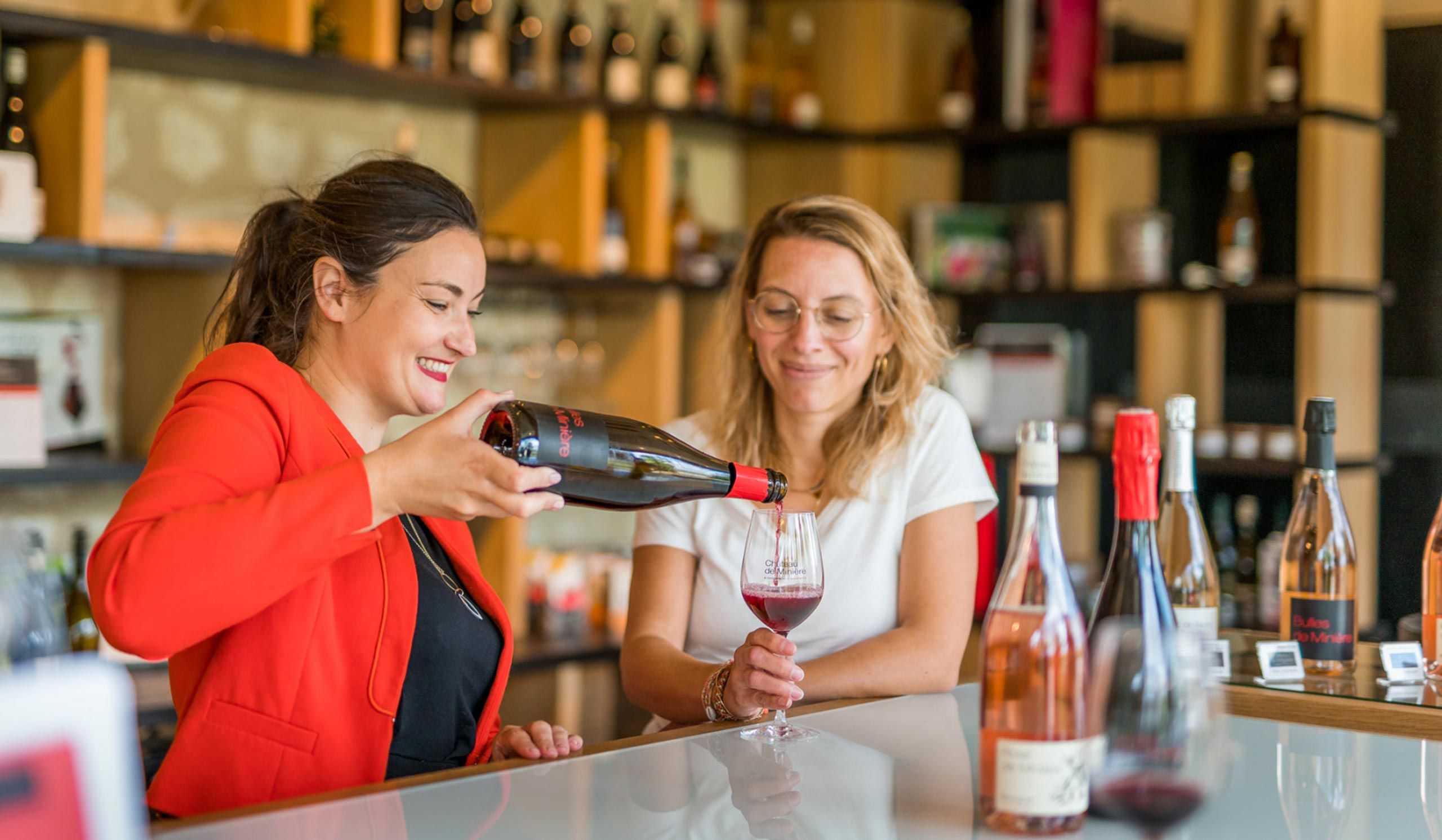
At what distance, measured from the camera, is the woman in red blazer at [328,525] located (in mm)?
1100

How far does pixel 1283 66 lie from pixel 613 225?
1634mm

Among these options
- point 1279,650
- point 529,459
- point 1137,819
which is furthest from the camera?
point 1279,650

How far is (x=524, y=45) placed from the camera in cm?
328

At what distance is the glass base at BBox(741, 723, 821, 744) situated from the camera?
117cm

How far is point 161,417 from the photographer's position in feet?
8.70

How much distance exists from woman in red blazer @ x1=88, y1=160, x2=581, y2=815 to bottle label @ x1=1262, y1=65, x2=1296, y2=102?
7.53 ft

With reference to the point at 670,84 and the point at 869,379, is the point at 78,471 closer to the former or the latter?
the point at 869,379

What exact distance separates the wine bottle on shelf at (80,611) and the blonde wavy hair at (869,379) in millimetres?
1298

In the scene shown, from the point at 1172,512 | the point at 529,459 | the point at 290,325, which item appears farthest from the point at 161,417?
the point at 1172,512

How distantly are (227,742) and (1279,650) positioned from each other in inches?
40.6

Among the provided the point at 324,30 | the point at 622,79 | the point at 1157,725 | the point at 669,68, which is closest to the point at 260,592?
the point at 1157,725

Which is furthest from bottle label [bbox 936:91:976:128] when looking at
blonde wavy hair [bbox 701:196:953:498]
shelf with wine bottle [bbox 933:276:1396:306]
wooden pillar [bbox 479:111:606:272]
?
blonde wavy hair [bbox 701:196:953:498]

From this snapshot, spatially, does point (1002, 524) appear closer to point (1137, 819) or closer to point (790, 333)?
point (790, 333)

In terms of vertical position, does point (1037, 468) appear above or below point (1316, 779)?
above
